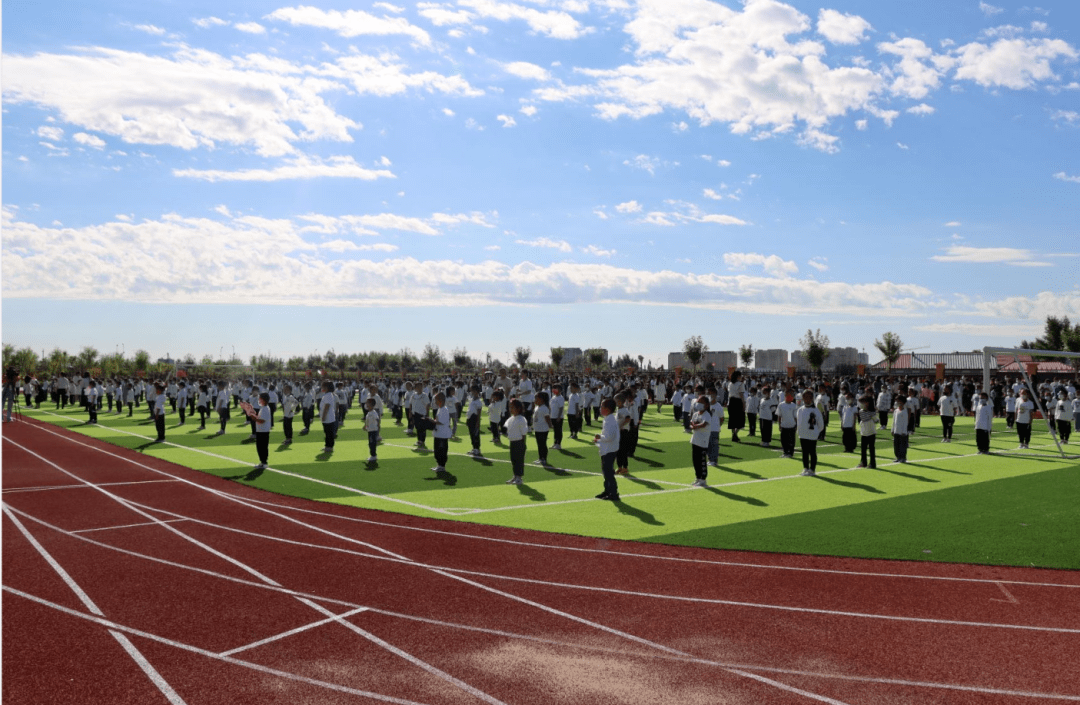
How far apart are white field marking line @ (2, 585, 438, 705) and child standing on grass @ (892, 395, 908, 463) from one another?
50.2ft

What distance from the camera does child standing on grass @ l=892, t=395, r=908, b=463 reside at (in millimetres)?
17922

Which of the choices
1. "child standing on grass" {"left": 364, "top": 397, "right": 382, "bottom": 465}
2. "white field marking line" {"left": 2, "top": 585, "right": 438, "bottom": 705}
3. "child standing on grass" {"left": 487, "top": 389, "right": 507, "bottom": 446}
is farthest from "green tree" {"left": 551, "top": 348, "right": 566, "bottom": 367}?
"white field marking line" {"left": 2, "top": 585, "right": 438, "bottom": 705}

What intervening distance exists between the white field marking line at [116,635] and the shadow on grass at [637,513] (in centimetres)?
724

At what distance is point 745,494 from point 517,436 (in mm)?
4534

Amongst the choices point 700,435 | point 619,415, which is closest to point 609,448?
point 619,415

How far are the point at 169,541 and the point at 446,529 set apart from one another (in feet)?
13.0

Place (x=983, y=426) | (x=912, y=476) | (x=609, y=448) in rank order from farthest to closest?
(x=983, y=426), (x=912, y=476), (x=609, y=448)

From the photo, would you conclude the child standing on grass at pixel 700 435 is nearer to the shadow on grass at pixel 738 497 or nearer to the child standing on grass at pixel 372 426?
the shadow on grass at pixel 738 497

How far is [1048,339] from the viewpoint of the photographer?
81.3 m

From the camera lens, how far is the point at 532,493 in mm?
14414

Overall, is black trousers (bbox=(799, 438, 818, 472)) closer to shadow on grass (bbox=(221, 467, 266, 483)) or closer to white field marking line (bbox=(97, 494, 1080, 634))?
white field marking line (bbox=(97, 494, 1080, 634))

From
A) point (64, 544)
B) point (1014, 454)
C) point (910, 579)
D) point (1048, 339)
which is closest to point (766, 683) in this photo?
point (910, 579)

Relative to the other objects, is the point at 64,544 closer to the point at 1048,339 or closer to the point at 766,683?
the point at 766,683

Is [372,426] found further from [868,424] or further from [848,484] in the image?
[868,424]
